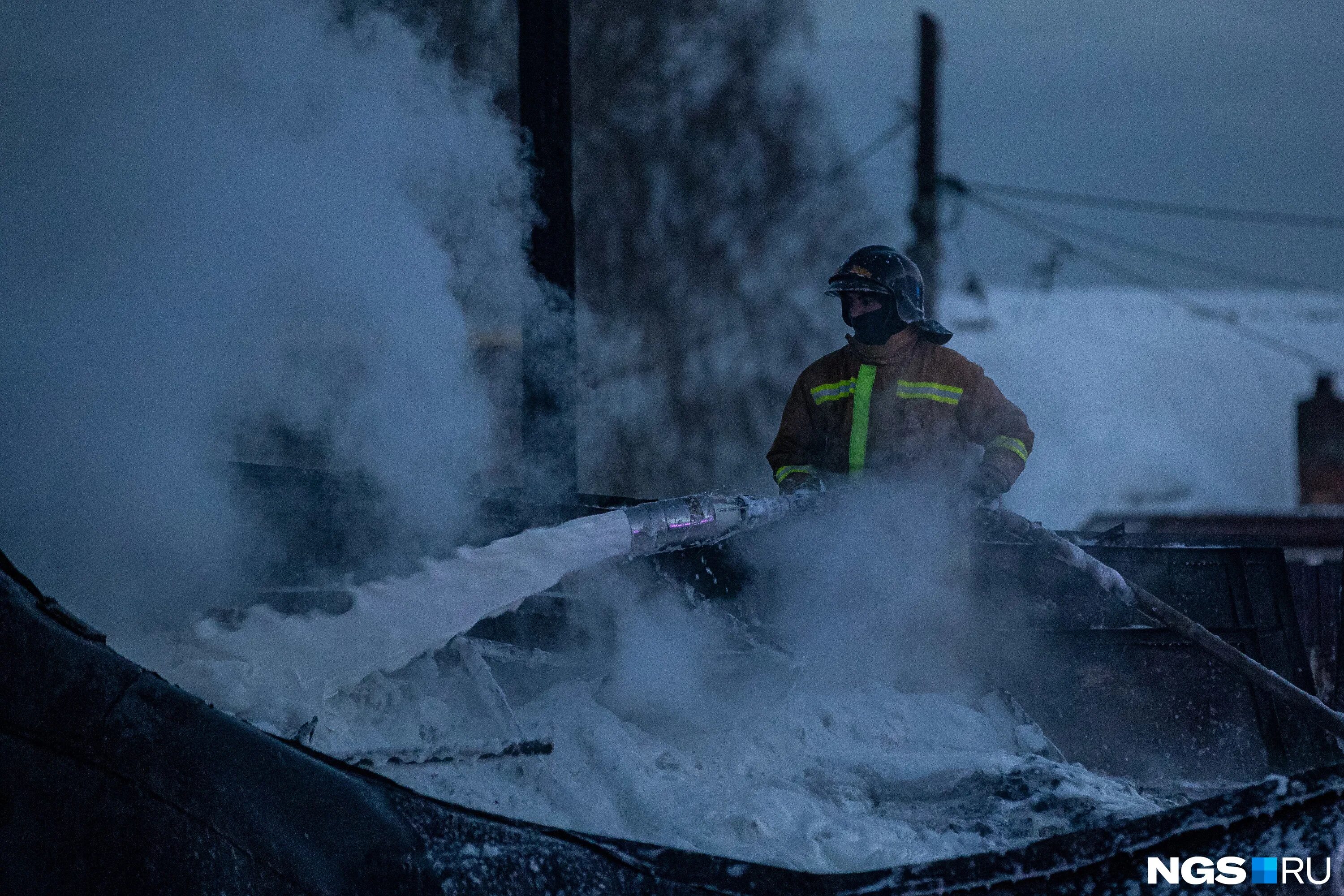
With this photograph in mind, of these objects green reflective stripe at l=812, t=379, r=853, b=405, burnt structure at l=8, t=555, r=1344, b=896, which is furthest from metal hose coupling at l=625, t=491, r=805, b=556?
burnt structure at l=8, t=555, r=1344, b=896

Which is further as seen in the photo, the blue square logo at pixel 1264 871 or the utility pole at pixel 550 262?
the utility pole at pixel 550 262

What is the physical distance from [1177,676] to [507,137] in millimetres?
4653

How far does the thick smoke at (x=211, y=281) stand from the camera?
3.67 metres

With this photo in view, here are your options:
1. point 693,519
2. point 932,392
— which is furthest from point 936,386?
point 693,519

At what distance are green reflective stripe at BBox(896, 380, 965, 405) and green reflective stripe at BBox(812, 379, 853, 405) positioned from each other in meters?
0.24

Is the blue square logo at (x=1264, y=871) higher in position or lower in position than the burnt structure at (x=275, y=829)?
lower

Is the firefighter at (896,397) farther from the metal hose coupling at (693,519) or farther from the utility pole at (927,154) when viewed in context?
the utility pole at (927,154)

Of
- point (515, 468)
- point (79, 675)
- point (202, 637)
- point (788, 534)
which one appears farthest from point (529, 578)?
point (515, 468)

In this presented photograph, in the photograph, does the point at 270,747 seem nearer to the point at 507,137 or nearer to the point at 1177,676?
the point at 1177,676

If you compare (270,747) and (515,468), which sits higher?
(515,468)

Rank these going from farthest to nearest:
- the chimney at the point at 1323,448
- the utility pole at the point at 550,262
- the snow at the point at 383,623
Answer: the chimney at the point at 1323,448 → the utility pole at the point at 550,262 → the snow at the point at 383,623

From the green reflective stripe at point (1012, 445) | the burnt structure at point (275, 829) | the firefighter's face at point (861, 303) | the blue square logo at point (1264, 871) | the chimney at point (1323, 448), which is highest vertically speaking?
the chimney at point (1323, 448)

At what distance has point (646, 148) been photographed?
50.2ft

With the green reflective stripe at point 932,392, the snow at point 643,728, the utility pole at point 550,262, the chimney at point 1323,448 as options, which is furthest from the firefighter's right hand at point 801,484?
the chimney at point 1323,448
